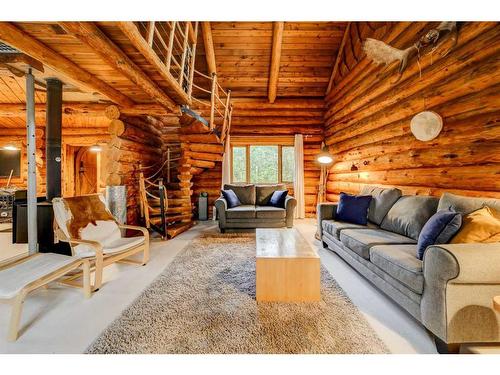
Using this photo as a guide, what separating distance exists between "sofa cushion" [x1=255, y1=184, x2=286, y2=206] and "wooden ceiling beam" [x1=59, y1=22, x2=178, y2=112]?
9.00 ft

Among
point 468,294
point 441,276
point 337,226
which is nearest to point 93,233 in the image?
point 337,226

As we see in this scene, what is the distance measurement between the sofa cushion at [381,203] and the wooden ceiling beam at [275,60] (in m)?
3.66

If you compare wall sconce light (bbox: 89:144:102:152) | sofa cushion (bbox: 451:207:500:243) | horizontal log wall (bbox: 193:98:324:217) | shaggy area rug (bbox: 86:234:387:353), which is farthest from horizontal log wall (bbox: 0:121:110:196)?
sofa cushion (bbox: 451:207:500:243)

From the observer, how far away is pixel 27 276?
1.87 metres

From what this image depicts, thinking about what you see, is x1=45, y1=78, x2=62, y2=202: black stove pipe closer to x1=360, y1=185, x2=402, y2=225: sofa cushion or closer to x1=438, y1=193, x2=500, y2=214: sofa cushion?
x1=360, y1=185, x2=402, y2=225: sofa cushion

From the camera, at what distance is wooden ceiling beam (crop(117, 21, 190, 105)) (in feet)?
7.11

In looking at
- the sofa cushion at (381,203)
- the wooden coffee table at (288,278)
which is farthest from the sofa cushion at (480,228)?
the sofa cushion at (381,203)

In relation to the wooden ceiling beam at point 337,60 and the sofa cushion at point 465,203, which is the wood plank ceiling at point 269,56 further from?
the sofa cushion at point 465,203

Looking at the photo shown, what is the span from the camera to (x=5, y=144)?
268 inches

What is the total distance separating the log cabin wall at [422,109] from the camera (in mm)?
2332

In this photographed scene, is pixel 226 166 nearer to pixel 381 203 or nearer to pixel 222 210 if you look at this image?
pixel 222 210

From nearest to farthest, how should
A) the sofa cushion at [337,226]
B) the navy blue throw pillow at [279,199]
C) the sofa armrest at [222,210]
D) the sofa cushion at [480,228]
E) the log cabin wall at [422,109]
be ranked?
the sofa cushion at [480,228]
the log cabin wall at [422,109]
the sofa cushion at [337,226]
the sofa armrest at [222,210]
the navy blue throw pillow at [279,199]

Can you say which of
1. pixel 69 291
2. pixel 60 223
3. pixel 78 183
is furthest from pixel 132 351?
pixel 78 183
